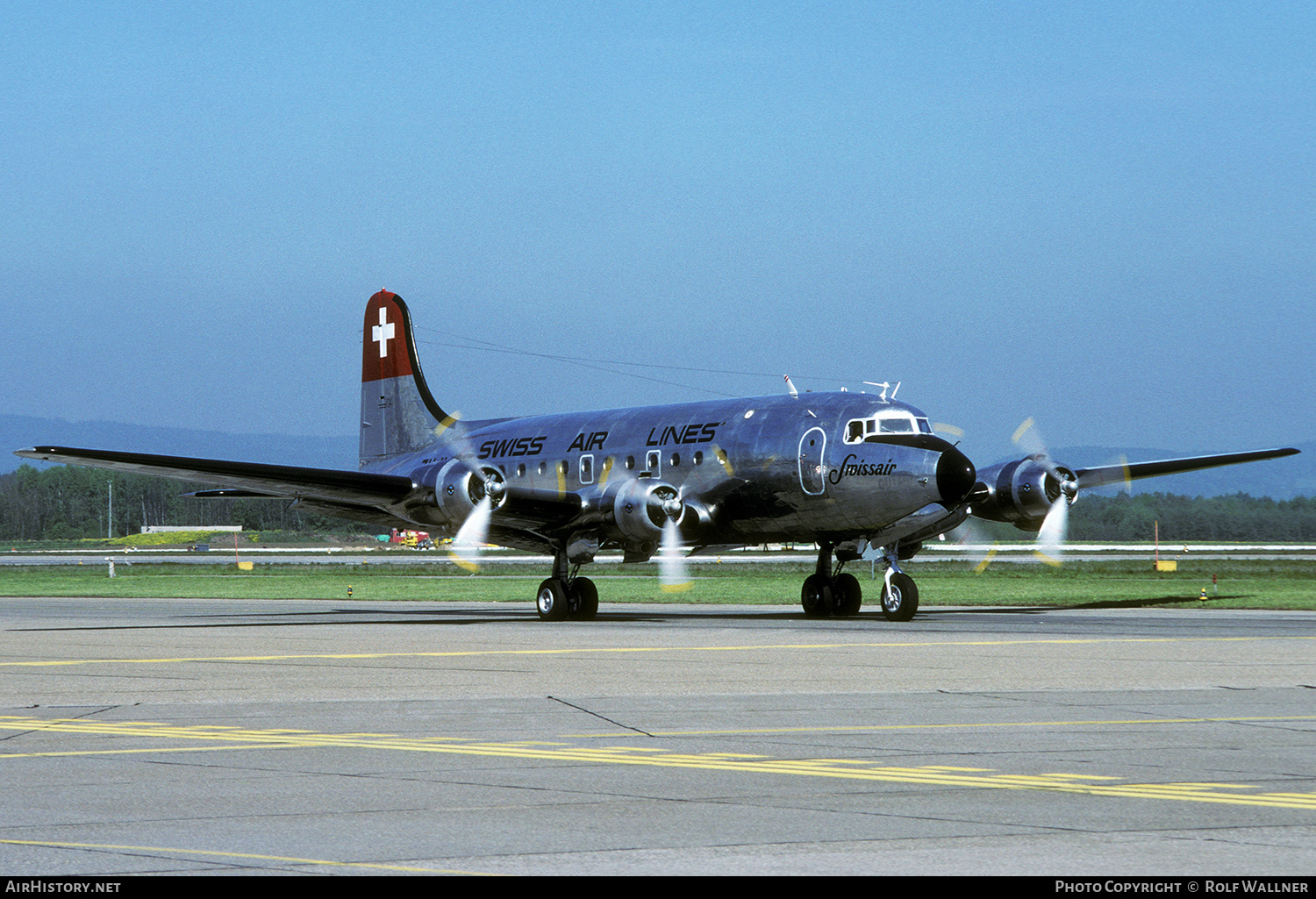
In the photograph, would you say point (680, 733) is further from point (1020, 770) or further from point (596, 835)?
point (596, 835)

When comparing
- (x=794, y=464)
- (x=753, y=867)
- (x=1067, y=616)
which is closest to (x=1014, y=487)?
(x=1067, y=616)

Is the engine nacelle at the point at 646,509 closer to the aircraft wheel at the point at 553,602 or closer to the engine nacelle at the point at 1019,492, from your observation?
the aircraft wheel at the point at 553,602

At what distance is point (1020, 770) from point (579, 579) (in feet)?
74.2

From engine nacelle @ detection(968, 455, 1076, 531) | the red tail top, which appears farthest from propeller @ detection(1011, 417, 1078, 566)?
the red tail top

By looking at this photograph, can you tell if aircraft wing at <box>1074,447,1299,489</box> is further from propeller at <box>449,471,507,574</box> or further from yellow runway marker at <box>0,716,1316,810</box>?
yellow runway marker at <box>0,716,1316,810</box>

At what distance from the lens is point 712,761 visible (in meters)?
10.3

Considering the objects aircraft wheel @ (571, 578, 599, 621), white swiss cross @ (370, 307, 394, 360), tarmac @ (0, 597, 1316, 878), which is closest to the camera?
tarmac @ (0, 597, 1316, 878)

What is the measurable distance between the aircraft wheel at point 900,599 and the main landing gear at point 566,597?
673 centimetres

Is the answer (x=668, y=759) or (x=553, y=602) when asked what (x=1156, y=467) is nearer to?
(x=553, y=602)

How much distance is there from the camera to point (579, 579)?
32.0 m

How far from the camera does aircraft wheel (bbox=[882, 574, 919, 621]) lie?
2845 centimetres

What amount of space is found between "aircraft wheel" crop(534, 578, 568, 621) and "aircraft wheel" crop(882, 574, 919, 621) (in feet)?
23.7

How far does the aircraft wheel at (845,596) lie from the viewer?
3134 centimetres

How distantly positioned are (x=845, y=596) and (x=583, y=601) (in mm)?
5808
